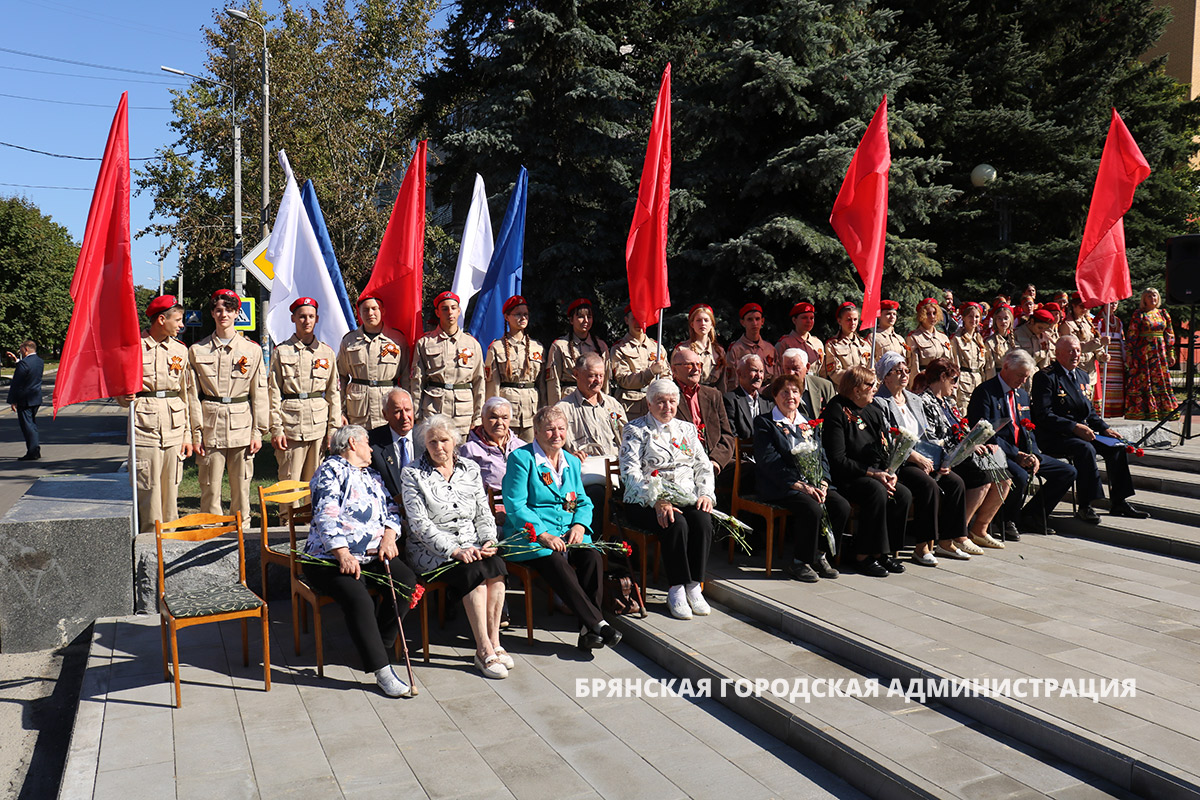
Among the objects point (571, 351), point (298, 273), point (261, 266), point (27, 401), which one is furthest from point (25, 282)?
point (571, 351)

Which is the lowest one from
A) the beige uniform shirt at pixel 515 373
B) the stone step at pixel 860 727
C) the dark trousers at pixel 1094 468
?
the stone step at pixel 860 727

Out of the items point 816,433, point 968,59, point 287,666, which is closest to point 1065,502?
point 816,433

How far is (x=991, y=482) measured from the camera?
6.88 m

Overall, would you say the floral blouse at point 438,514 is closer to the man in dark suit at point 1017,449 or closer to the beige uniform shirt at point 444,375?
the beige uniform shirt at point 444,375

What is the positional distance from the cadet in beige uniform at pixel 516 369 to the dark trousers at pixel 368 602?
3031 mm

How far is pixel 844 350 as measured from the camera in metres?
9.06

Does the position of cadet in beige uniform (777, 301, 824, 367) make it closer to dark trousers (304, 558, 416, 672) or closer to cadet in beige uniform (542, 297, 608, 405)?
cadet in beige uniform (542, 297, 608, 405)

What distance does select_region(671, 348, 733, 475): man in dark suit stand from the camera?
22.9 ft

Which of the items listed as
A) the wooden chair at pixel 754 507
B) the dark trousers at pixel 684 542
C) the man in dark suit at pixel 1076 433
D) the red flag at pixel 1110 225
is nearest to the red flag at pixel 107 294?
the dark trousers at pixel 684 542

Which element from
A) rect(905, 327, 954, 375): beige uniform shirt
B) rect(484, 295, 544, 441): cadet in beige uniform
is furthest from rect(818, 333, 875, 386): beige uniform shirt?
rect(484, 295, 544, 441): cadet in beige uniform

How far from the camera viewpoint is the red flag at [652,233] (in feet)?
26.7

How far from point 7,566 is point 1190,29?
130 feet

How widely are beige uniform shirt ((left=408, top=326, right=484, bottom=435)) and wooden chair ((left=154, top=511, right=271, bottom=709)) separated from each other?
2436 millimetres

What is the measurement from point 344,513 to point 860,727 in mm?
2915
